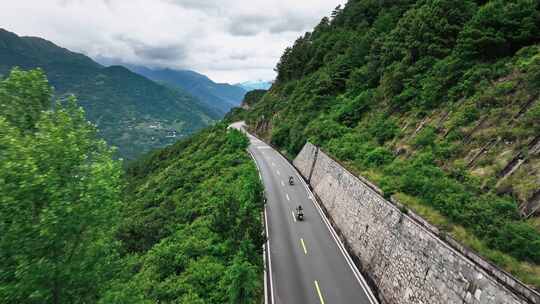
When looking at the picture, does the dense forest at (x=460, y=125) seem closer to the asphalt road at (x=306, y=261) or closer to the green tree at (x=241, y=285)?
the asphalt road at (x=306, y=261)

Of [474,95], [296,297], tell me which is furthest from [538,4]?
[296,297]

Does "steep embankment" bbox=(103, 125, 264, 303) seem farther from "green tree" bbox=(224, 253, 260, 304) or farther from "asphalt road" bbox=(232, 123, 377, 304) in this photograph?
"asphalt road" bbox=(232, 123, 377, 304)

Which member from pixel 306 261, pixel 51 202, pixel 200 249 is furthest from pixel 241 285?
pixel 51 202

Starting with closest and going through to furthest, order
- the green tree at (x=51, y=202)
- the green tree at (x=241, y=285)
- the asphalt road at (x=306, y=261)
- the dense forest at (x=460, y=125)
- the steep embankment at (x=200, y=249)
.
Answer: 1. the green tree at (x=51, y=202)
2. the dense forest at (x=460, y=125)
3. the green tree at (x=241, y=285)
4. the steep embankment at (x=200, y=249)
5. the asphalt road at (x=306, y=261)

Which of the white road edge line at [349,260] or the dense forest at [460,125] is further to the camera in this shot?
the white road edge line at [349,260]

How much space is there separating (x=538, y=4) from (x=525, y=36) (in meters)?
2.44

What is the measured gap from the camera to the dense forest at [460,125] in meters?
10.6

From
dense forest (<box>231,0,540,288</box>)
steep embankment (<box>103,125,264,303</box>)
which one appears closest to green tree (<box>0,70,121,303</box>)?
steep embankment (<box>103,125,264,303</box>)

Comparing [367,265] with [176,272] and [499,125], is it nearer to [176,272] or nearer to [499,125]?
[499,125]

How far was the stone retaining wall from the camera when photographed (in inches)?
339

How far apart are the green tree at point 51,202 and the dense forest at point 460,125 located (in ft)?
44.3

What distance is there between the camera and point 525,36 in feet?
59.0

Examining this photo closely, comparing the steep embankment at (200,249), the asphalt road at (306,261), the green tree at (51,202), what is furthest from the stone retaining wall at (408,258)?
the green tree at (51,202)

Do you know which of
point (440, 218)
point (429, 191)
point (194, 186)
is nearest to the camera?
point (440, 218)
